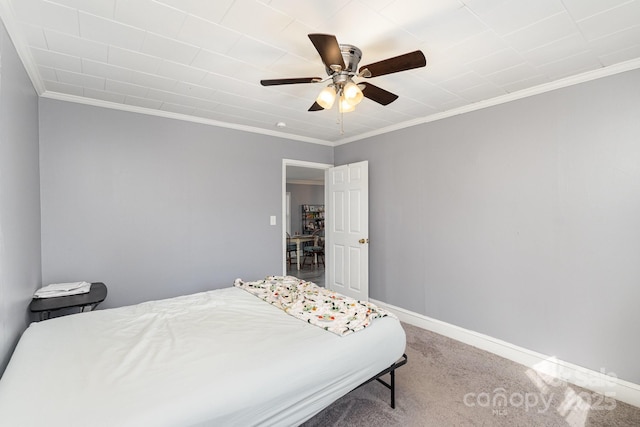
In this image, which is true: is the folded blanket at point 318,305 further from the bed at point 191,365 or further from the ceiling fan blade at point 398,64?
the ceiling fan blade at point 398,64

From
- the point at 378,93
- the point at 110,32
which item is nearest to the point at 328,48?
the point at 378,93

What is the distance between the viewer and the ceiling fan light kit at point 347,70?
152 cm

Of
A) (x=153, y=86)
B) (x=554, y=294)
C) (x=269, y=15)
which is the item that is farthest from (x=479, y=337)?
(x=153, y=86)

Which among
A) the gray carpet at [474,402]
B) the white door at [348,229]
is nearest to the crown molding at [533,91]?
the white door at [348,229]

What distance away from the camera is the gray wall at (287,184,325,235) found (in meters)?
9.23

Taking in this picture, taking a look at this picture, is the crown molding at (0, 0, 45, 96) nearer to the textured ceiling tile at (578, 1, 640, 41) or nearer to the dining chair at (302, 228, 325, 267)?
the textured ceiling tile at (578, 1, 640, 41)

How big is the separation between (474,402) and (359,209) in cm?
241

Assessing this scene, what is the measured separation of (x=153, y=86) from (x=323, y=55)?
173 centimetres

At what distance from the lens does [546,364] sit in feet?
8.05

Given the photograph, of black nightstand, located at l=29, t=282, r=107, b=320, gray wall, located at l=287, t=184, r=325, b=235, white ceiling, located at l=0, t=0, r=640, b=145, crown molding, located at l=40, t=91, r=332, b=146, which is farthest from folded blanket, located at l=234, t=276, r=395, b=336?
gray wall, located at l=287, t=184, r=325, b=235

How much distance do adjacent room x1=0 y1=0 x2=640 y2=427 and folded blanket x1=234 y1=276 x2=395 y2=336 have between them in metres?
0.02

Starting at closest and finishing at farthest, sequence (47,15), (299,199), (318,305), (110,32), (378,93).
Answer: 1. (47,15)
2. (110,32)
3. (378,93)
4. (318,305)
5. (299,199)

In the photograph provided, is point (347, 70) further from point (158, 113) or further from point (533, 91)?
point (158, 113)

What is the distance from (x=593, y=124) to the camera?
2.24 metres
